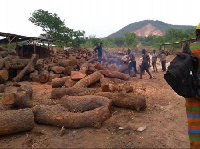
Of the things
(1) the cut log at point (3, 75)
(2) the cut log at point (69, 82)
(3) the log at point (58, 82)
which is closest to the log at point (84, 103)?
(2) the cut log at point (69, 82)

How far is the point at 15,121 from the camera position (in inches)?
135

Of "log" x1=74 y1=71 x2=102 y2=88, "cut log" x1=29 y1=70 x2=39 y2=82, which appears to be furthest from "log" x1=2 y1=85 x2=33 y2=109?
"cut log" x1=29 y1=70 x2=39 y2=82

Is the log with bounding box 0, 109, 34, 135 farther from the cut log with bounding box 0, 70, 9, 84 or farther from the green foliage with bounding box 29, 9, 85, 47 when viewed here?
the green foliage with bounding box 29, 9, 85, 47

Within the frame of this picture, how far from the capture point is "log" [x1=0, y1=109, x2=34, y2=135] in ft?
11.0

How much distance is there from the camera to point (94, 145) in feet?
10.4

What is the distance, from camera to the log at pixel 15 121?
11.0ft

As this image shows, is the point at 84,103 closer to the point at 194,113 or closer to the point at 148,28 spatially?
the point at 194,113

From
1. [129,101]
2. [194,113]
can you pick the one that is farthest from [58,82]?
[194,113]

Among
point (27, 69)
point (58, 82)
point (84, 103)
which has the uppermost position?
point (27, 69)

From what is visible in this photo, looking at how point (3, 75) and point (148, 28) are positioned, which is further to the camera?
point (148, 28)

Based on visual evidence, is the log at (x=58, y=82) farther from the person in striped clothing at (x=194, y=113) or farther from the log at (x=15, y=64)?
the person in striped clothing at (x=194, y=113)

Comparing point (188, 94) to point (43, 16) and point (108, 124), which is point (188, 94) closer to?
point (108, 124)

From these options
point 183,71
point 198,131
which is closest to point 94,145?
point 198,131

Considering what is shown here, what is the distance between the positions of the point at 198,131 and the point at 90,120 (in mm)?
2068
